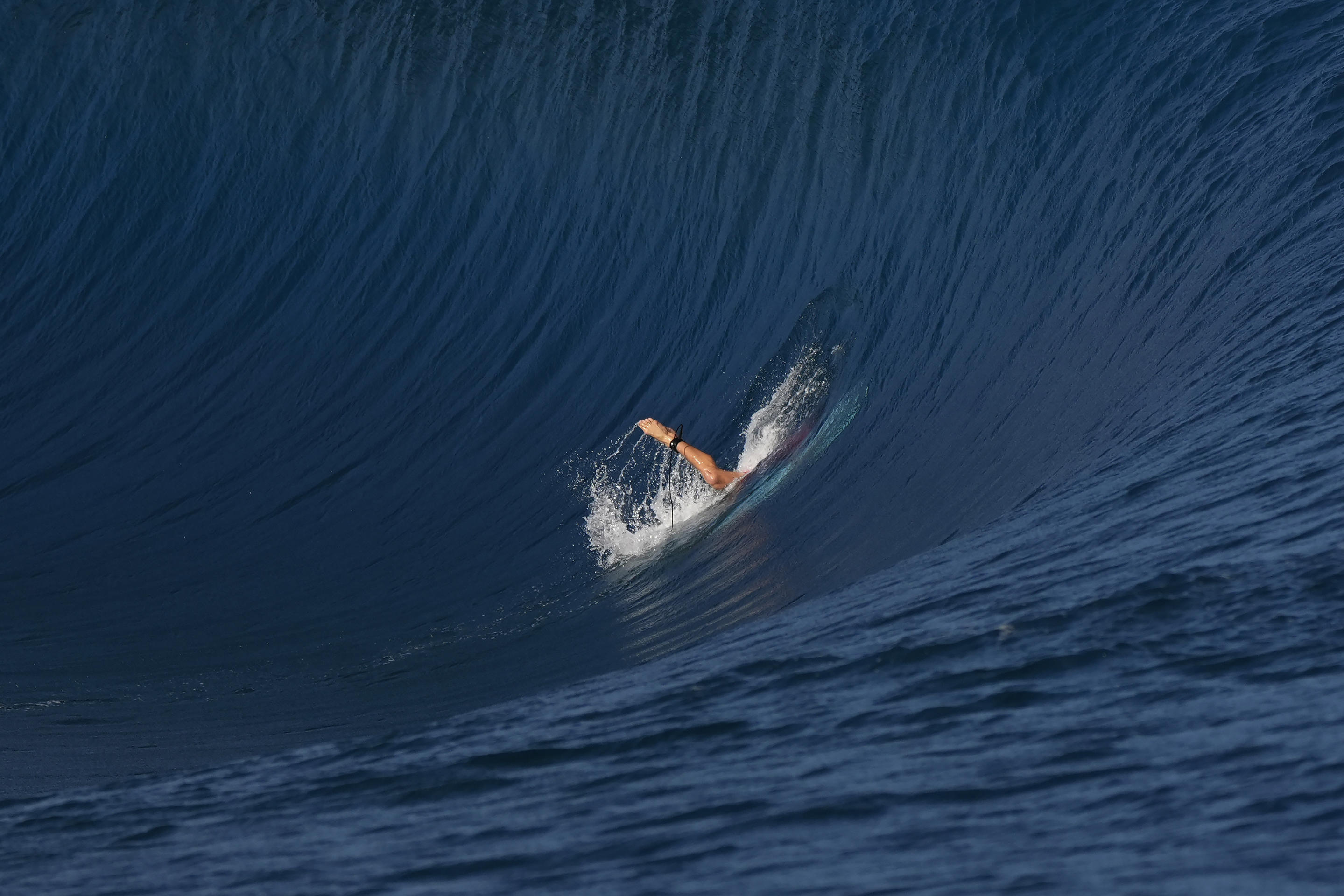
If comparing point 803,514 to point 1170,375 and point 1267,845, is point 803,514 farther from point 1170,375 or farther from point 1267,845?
point 1267,845

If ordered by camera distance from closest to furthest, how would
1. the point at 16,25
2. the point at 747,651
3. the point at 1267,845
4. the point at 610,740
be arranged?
the point at 1267,845, the point at 610,740, the point at 747,651, the point at 16,25

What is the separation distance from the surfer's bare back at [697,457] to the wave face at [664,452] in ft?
0.49

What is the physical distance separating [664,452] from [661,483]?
1.02ft

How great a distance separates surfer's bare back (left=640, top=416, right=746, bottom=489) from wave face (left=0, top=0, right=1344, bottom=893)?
0.15 meters

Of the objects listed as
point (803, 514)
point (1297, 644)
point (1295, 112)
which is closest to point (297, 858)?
point (1297, 644)

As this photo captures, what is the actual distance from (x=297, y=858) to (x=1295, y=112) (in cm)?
774

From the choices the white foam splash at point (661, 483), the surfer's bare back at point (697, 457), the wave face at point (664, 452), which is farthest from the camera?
the surfer's bare back at point (697, 457)

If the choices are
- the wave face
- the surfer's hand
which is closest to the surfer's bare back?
the surfer's hand

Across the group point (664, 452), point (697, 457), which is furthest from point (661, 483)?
point (697, 457)

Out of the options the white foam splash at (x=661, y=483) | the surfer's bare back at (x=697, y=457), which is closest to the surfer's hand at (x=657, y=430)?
the surfer's bare back at (x=697, y=457)

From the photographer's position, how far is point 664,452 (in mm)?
9648

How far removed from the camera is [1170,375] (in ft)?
22.8

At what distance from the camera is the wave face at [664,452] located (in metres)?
3.46

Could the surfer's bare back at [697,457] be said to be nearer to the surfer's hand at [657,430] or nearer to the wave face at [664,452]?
the surfer's hand at [657,430]
